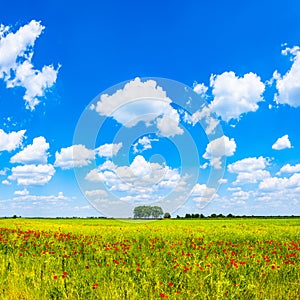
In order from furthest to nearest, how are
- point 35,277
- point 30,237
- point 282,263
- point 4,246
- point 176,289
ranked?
1. point 30,237
2. point 4,246
3. point 282,263
4. point 35,277
5. point 176,289

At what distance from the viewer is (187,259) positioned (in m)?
9.87

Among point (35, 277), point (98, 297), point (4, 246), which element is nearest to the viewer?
point (98, 297)

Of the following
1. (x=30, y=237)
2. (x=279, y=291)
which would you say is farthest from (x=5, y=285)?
(x=30, y=237)

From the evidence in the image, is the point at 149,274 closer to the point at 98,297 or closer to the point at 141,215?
the point at 98,297

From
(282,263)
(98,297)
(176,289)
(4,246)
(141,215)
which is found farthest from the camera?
(141,215)

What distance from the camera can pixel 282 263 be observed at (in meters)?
9.39

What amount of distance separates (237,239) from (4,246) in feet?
33.6

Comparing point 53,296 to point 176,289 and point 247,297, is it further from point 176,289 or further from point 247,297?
point 247,297

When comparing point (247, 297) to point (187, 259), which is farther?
point (187, 259)

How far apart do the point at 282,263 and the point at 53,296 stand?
6.36m

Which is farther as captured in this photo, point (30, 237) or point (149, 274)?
point (30, 237)

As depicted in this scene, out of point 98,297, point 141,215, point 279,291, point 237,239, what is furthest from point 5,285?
point 141,215

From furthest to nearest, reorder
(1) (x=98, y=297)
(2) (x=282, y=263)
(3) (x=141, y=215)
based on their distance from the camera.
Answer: (3) (x=141, y=215)
(2) (x=282, y=263)
(1) (x=98, y=297)

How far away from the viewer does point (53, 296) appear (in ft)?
20.4
